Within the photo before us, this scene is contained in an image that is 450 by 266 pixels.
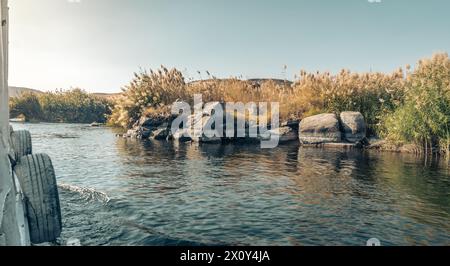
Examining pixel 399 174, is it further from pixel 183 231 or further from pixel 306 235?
pixel 183 231

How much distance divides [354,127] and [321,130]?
1771 mm

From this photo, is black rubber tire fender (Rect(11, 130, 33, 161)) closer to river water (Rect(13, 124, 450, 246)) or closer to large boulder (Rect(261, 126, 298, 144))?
river water (Rect(13, 124, 450, 246))

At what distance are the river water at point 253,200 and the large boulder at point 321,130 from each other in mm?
5695

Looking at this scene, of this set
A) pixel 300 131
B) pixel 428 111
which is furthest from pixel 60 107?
pixel 428 111

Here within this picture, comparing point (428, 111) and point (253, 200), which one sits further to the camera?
point (428, 111)

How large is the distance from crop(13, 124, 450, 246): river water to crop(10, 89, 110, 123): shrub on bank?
1376 inches

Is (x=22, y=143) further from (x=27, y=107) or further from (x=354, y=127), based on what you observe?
(x=27, y=107)

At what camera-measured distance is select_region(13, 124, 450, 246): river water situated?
6016mm

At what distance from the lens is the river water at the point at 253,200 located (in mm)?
6016

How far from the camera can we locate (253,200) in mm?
8289
